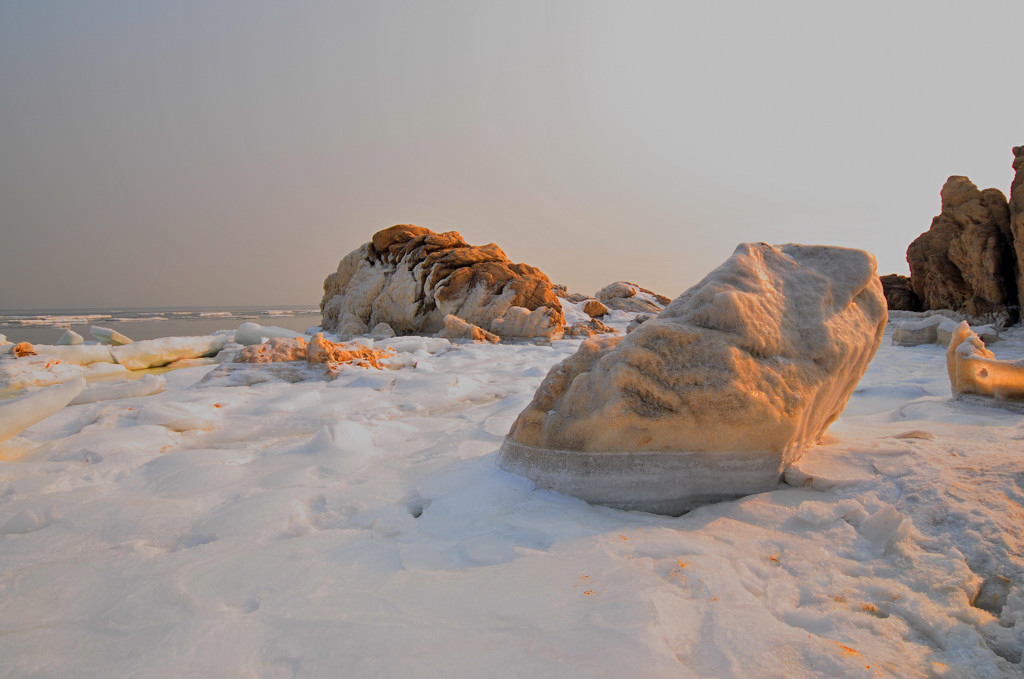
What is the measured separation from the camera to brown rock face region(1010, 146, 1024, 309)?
30.6 ft

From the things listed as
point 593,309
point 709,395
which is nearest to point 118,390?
point 709,395

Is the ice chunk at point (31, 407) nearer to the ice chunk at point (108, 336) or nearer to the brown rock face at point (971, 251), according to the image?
the ice chunk at point (108, 336)

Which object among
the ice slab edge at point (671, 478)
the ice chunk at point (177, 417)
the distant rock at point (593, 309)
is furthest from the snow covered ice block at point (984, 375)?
the distant rock at point (593, 309)

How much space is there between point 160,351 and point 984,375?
30.9ft

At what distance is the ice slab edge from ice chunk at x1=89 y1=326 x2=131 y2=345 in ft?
32.1

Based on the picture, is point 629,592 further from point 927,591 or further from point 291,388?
point 291,388

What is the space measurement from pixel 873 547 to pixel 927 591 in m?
0.25

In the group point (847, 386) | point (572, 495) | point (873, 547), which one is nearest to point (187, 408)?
point (572, 495)

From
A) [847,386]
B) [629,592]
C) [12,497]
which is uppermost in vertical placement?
[847,386]

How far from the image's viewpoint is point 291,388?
15.3ft

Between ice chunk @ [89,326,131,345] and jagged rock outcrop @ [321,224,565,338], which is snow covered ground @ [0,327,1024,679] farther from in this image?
jagged rock outcrop @ [321,224,565,338]

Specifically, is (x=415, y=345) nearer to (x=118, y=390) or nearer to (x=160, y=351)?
(x=160, y=351)

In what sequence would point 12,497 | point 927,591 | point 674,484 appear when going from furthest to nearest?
point 12,497, point 674,484, point 927,591

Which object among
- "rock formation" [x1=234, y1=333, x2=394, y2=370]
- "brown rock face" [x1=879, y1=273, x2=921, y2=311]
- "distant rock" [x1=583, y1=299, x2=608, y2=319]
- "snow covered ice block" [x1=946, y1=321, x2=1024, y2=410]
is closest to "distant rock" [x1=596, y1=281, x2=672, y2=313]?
"distant rock" [x1=583, y1=299, x2=608, y2=319]
